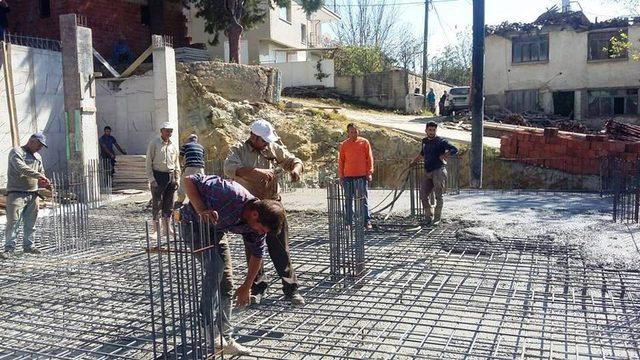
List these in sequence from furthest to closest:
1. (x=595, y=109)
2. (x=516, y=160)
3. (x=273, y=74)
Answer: (x=595, y=109)
(x=273, y=74)
(x=516, y=160)

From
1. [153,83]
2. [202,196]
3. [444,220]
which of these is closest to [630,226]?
[444,220]

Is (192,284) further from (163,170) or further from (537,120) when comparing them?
(537,120)

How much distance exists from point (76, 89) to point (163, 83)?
6.70 feet

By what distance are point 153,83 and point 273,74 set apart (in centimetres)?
391

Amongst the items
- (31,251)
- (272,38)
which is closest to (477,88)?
(31,251)

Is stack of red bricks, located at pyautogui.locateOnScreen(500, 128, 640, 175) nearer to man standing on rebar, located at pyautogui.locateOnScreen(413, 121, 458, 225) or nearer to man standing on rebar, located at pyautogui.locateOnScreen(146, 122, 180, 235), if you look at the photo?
man standing on rebar, located at pyautogui.locateOnScreen(413, 121, 458, 225)

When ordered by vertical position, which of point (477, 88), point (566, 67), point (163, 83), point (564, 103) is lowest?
point (477, 88)

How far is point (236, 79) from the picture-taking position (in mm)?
16031

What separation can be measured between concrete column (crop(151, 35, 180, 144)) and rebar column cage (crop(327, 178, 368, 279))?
844cm

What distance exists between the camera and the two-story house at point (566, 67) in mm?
25812

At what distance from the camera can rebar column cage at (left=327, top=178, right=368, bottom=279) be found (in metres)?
5.44

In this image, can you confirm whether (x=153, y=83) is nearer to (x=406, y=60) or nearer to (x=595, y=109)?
(x=595, y=109)

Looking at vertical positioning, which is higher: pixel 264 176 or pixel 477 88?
pixel 477 88

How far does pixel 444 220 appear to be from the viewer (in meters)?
8.56
